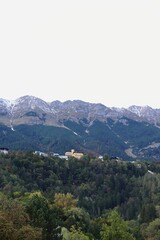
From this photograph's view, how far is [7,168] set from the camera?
115 m

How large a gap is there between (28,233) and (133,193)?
10849cm

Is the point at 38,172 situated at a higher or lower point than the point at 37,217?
lower

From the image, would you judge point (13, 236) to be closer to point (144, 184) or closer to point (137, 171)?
point (144, 184)

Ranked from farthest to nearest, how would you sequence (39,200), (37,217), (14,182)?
(14,182)
(39,200)
(37,217)

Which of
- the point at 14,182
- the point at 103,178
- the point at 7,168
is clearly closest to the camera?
the point at 14,182

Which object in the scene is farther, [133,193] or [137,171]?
[137,171]

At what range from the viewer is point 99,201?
118 meters

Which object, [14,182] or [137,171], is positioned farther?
[137,171]

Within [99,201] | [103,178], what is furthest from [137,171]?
[99,201]

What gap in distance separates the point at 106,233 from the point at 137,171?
109m

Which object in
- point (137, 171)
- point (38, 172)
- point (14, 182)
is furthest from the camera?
point (137, 171)

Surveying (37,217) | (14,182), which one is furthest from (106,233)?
(14,182)

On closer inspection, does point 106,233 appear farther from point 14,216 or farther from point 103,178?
point 103,178

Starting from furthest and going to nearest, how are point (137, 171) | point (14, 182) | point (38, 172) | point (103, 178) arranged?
point (137, 171) → point (103, 178) → point (38, 172) → point (14, 182)
